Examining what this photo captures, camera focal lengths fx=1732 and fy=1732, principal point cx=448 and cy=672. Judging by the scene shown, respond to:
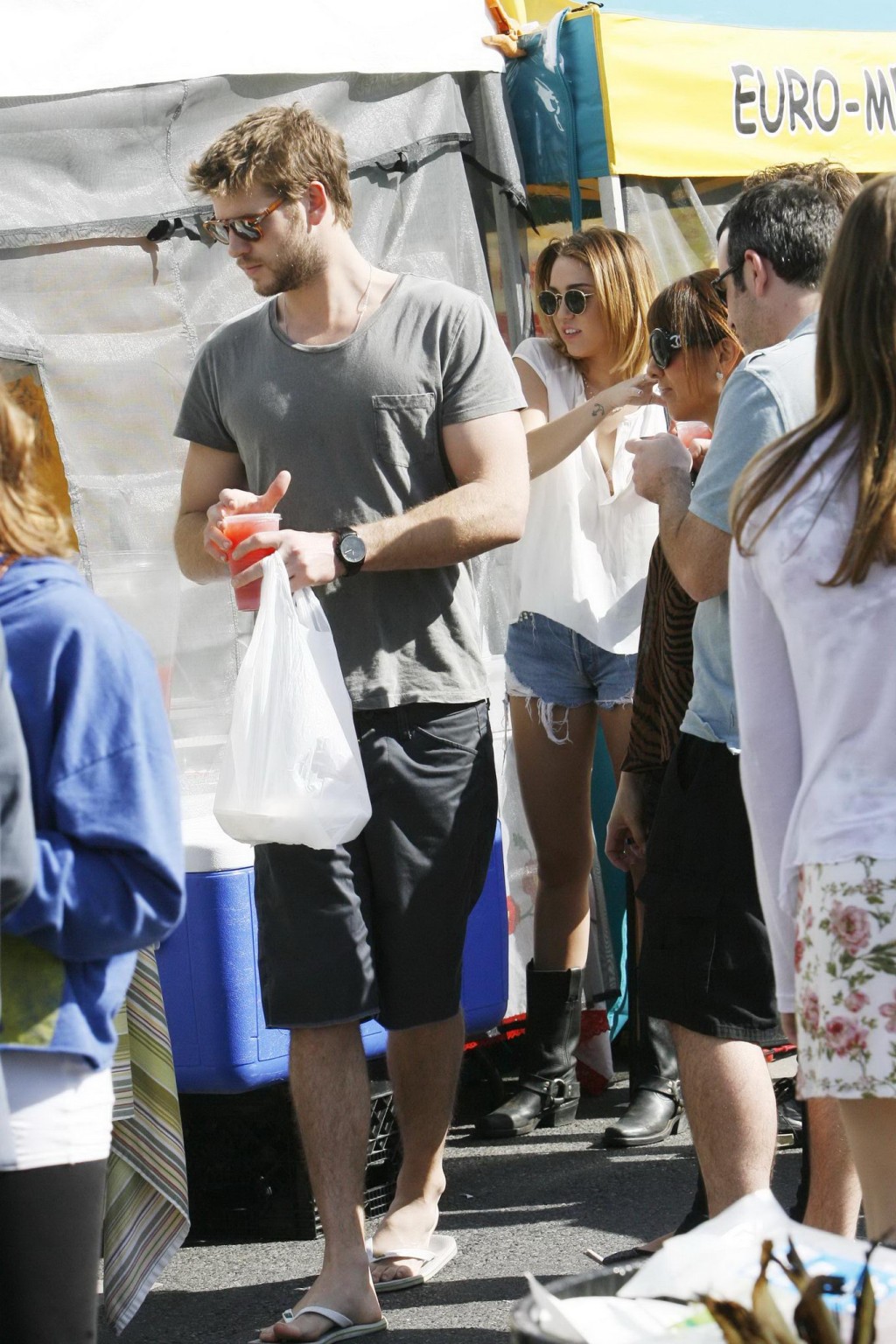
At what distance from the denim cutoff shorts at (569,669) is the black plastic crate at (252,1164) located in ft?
3.65

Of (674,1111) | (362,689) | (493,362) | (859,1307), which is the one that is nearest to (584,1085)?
(674,1111)

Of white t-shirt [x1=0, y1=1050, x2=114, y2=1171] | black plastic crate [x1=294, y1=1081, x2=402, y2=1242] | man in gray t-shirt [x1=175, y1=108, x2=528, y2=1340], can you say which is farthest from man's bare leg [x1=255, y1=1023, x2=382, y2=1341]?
white t-shirt [x1=0, y1=1050, x2=114, y2=1171]

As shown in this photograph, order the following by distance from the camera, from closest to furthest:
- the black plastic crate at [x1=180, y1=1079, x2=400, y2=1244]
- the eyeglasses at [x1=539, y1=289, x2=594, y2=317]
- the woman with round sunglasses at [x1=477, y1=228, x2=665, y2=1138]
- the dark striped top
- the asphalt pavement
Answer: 1. the asphalt pavement
2. the dark striped top
3. the black plastic crate at [x1=180, y1=1079, x2=400, y2=1244]
4. the woman with round sunglasses at [x1=477, y1=228, x2=665, y2=1138]
5. the eyeglasses at [x1=539, y1=289, x2=594, y2=317]

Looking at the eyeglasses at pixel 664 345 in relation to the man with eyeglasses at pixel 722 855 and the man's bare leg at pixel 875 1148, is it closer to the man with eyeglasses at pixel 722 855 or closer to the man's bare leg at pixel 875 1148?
the man with eyeglasses at pixel 722 855

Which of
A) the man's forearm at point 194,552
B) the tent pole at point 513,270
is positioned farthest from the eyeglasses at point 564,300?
the man's forearm at point 194,552

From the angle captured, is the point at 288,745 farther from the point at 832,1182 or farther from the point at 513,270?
the point at 513,270

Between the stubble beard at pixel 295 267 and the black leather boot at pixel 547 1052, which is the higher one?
the stubble beard at pixel 295 267

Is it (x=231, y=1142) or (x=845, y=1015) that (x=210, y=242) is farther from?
(x=845, y=1015)

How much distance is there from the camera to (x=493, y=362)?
3.32 m

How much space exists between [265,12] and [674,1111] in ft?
9.65

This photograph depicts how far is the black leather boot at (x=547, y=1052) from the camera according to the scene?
4328mm

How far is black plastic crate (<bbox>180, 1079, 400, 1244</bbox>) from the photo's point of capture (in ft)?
12.0

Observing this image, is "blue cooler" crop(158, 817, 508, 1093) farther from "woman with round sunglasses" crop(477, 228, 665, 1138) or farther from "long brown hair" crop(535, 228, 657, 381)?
"long brown hair" crop(535, 228, 657, 381)

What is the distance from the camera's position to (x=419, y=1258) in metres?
3.32
